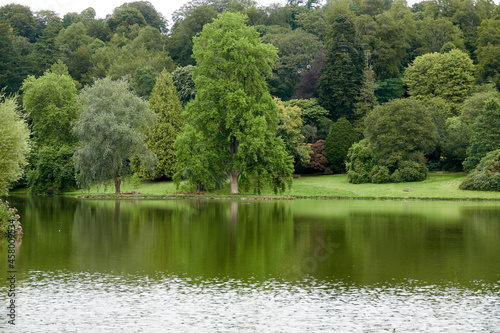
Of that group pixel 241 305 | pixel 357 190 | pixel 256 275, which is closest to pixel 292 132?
pixel 357 190

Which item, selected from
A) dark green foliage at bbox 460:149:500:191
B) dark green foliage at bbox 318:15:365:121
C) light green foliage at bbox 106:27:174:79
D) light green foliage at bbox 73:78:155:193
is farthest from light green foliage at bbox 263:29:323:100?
dark green foliage at bbox 460:149:500:191

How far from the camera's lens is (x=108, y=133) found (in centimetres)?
6081

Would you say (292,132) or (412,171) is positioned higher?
(292,132)

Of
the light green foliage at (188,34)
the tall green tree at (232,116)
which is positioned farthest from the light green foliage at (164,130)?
the light green foliage at (188,34)

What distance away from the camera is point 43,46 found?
343 feet

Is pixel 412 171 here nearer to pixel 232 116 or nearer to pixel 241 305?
pixel 232 116

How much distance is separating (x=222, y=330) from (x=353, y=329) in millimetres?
3354

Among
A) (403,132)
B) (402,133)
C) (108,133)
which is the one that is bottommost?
(402,133)

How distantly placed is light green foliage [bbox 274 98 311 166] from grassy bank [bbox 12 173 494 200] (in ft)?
11.7

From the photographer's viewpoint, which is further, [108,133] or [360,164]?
[360,164]

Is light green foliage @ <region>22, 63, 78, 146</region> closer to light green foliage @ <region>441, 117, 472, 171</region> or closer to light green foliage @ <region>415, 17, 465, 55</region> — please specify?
light green foliage @ <region>441, 117, 472, 171</region>

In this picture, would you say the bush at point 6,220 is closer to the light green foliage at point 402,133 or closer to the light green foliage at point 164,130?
the light green foliage at point 164,130

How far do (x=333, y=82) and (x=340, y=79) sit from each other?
3.62ft

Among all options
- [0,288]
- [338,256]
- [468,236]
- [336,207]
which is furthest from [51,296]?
[336,207]
